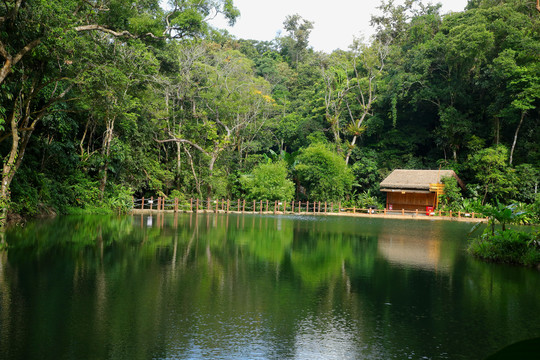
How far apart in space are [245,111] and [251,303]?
94.9 ft

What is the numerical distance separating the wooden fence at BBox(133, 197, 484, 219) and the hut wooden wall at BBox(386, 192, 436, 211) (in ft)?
2.07

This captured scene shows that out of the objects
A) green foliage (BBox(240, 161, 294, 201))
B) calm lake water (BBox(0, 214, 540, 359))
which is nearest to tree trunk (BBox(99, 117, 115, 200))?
green foliage (BBox(240, 161, 294, 201))

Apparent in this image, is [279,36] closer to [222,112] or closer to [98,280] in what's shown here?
[222,112]

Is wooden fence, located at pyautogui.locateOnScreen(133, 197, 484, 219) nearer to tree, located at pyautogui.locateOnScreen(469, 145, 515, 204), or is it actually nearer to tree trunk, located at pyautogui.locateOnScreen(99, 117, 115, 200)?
tree, located at pyautogui.locateOnScreen(469, 145, 515, 204)

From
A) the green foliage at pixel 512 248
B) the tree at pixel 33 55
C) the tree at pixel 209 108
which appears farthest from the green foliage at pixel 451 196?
the tree at pixel 33 55

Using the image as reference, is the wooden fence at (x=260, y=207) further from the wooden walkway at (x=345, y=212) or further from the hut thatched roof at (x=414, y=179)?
the hut thatched roof at (x=414, y=179)

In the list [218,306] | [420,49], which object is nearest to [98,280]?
[218,306]

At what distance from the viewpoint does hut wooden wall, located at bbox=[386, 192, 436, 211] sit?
1333 inches

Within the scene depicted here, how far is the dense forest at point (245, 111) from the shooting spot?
17.6 m

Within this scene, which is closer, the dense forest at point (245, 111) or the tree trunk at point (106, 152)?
the dense forest at point (245, 111)

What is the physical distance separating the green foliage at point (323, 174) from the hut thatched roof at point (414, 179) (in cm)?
303

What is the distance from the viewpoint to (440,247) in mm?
14352

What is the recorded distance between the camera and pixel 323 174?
34812mm

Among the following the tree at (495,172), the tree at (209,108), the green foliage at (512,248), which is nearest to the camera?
the green foliage at (512,248)
